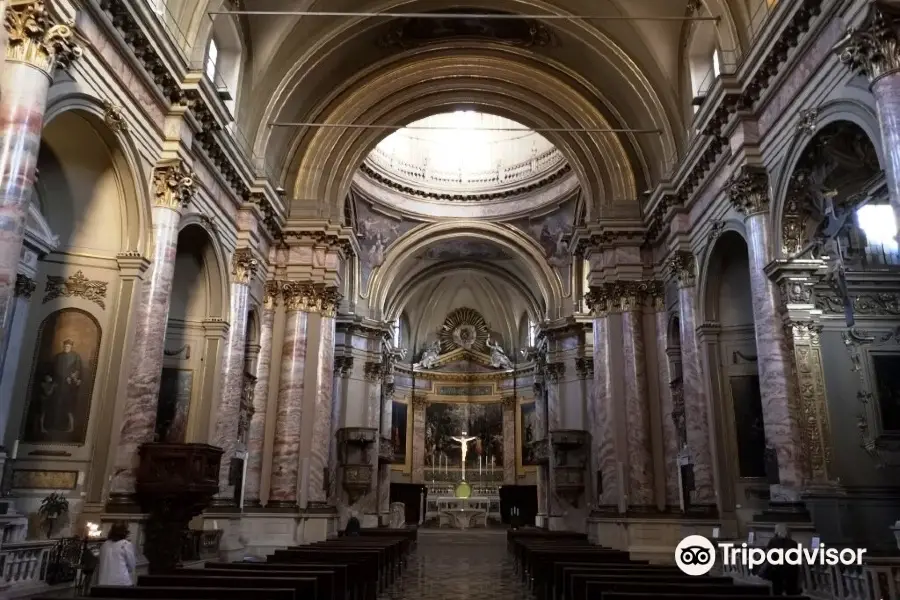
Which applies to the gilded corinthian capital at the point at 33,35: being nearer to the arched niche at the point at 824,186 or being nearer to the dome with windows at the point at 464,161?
the arched niche at the point at 824,186

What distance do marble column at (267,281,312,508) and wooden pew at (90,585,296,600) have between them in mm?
10883

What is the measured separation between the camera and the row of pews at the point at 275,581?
5.41 meters

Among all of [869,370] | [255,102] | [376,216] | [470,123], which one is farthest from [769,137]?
[470,123]

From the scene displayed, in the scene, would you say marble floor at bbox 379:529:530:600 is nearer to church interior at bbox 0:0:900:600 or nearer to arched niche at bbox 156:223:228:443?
church interior at bbox 0:0:900:600

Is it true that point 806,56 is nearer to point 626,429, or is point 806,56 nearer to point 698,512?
point 698,512

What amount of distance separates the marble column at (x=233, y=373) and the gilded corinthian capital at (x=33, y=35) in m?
7.35

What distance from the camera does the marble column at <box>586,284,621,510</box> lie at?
54.5ft

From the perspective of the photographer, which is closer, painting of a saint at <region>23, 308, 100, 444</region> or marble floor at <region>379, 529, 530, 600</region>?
painting of a saint at <region>23, 308, 100, 444</region>

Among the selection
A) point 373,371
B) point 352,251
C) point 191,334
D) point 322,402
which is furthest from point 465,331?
point 191,334

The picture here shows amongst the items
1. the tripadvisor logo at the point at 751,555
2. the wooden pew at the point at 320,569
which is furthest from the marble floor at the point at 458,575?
the tripadvisor logo at the point at 751,555

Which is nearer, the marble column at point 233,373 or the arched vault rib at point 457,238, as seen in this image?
the marble column at point 233,373

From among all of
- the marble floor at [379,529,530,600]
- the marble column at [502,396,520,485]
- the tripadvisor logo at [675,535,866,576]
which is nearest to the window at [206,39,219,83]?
the marble floor at [379,529,530,600]

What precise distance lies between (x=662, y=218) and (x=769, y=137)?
5.26 m

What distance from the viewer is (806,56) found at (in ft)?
32.8
